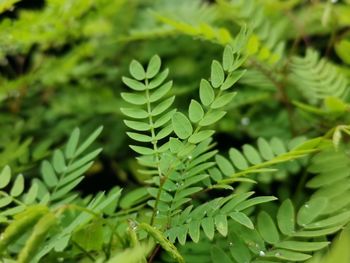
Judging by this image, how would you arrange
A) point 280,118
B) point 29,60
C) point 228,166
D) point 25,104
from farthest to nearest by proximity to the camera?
point 29,60
point 25,104
point 280,118
point 228,166

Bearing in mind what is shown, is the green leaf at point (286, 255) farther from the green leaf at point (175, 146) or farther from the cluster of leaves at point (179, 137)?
the green leaf at point (175, 146)

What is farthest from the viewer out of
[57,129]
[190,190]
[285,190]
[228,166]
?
[57,129]

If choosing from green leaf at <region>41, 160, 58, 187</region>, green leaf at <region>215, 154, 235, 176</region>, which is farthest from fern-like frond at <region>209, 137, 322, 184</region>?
green leaf at <region>41, 160, 58, 187</region>

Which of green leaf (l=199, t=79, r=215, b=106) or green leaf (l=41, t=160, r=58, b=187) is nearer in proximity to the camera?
green leaf (l=199, t=79, r=215, b=106)

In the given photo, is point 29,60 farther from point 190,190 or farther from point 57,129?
point 190,190

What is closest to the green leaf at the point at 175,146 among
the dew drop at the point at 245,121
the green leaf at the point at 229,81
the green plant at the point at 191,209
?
the green plant at the point at 191,209

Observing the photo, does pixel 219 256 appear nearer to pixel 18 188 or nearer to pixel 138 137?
pixel 138 137

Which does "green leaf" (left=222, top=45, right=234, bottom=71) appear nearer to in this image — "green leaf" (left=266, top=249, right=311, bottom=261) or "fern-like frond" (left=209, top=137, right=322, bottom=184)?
"fern-like frond" (left=209, top=137, right=322, bottom=184)

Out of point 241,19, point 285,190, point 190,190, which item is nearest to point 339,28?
point 241,19
